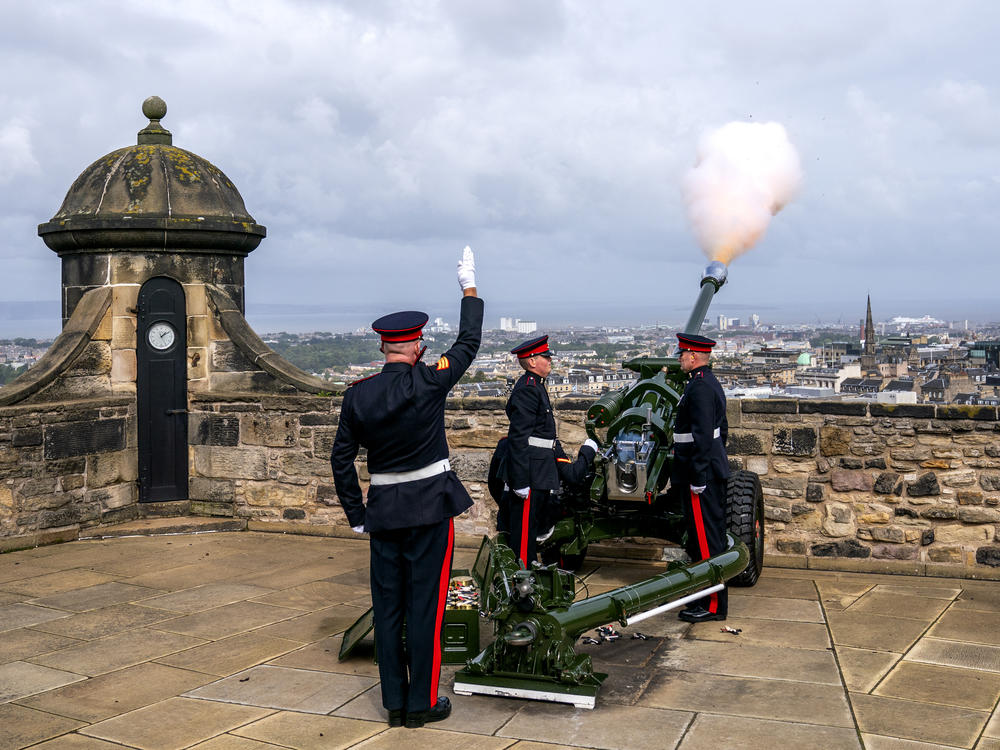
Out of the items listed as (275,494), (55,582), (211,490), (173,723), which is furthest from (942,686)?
A: (211,490)

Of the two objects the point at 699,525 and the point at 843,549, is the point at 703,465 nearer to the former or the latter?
the point at 699,525

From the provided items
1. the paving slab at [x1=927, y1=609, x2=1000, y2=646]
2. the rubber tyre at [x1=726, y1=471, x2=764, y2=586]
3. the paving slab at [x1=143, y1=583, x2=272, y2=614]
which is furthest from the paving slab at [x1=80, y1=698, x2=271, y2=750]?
the paving slab at [x1=927, y1=609, x2=1000, y2=646]

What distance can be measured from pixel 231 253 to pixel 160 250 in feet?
1.88

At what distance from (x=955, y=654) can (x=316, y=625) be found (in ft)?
10.3

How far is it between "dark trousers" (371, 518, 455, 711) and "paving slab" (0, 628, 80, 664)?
189cm

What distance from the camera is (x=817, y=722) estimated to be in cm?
420

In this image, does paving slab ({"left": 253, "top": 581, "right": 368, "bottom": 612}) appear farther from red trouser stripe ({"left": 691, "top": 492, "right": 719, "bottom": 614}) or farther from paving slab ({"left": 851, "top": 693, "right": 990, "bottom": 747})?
paving slab ({"left": 851, "top": 693, "right": 990, "bottom": 747})

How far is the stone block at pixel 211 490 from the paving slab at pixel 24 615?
8.04 feet

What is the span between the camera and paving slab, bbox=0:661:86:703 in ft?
15.5

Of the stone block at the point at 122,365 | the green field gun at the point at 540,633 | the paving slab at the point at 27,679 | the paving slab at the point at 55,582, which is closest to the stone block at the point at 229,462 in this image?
the stone block at the point at 122,365

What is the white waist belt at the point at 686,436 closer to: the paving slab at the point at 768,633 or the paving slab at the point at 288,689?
the paving slab at the point at 768,633

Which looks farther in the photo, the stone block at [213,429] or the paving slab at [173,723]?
the stone block at [213,429]

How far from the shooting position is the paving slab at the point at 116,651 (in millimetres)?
5105

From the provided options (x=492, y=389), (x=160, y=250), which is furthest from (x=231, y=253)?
(x=492, y=389)
